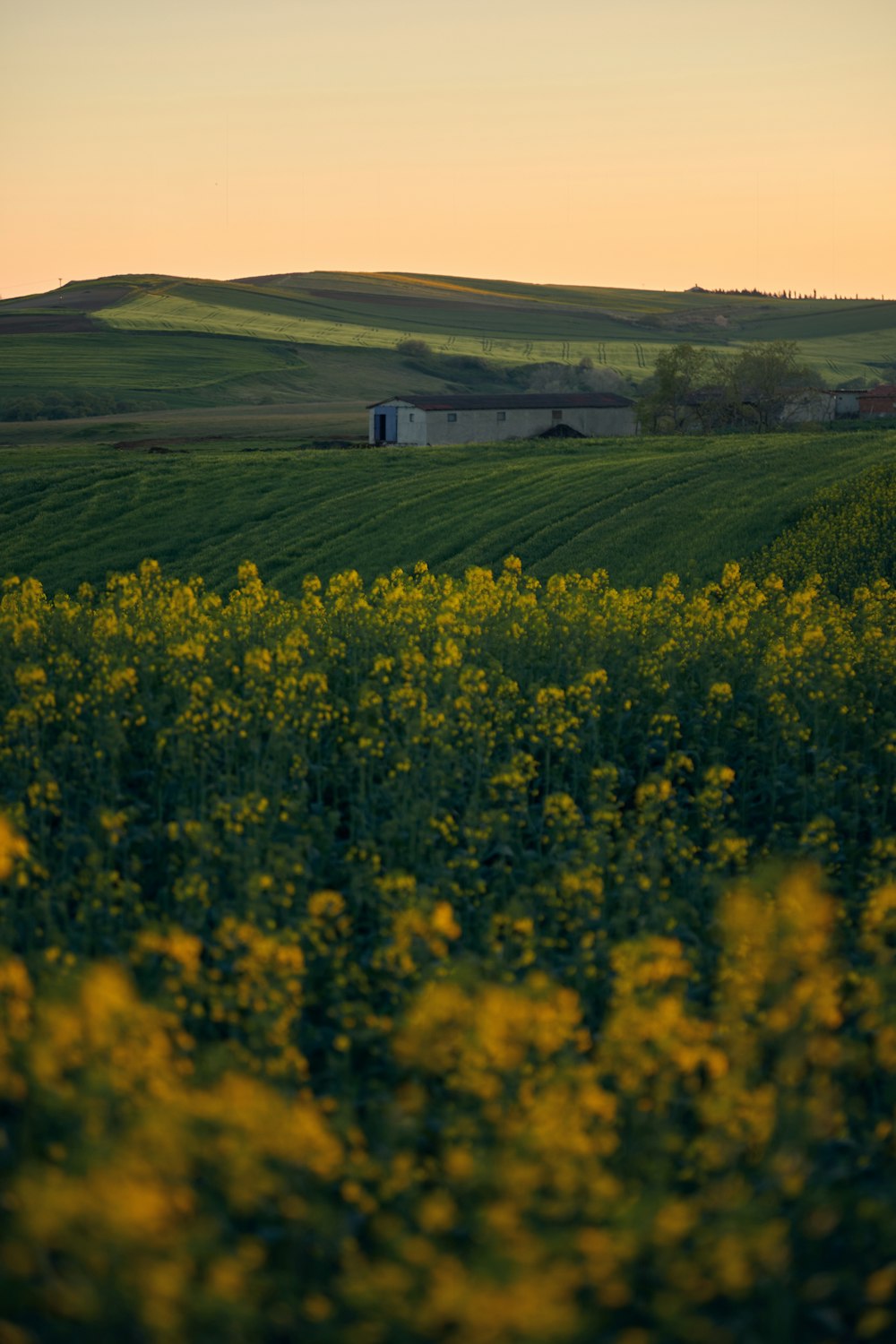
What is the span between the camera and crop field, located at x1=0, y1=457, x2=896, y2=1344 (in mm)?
5086

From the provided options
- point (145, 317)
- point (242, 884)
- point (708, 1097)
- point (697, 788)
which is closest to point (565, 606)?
point (697, 788)

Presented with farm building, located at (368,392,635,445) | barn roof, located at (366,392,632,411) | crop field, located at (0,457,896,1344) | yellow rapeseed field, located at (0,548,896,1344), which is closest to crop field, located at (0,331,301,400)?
farm building, located at (368,392,635,445)

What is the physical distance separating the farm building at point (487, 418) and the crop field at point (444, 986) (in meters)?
69.6

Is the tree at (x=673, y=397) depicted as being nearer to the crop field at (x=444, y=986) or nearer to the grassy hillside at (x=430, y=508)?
the grassy hillside at (x=430, y=508)

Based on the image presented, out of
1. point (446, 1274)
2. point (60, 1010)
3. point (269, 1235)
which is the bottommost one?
point (269, 1235)

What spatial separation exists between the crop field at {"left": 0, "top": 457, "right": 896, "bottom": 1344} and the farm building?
228ft

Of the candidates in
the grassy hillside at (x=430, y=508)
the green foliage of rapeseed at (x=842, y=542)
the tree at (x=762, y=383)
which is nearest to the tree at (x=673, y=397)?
the tree at (x=762, y=383)

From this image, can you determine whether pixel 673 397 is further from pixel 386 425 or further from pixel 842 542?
pixel 842 542

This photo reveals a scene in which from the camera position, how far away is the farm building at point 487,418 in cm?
8500

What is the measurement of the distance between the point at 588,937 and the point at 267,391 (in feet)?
492

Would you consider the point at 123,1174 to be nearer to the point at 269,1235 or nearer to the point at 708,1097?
the point at 269,1235

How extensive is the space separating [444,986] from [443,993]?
0.84 ft

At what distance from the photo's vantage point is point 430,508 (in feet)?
151

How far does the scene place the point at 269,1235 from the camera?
578cm
